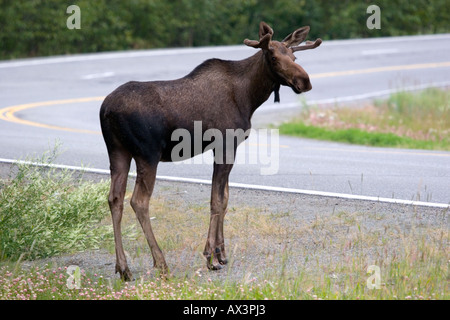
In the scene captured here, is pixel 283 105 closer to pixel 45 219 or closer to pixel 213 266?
pixel 45 219

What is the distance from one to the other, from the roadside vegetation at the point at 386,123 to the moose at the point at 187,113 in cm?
809

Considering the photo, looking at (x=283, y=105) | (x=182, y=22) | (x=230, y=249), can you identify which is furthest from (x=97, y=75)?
(x=230, y=249)

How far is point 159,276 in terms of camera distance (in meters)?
6.63

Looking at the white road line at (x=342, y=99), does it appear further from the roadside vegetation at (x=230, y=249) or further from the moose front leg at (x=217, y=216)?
the moose front leg at (x=217, y=216)

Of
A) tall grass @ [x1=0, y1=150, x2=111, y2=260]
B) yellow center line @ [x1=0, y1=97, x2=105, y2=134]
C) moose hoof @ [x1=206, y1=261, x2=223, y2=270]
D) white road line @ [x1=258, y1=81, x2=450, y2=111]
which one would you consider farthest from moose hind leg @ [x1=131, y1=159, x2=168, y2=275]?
white road line @ [x1=258, y1=81, x2=450, y2=111]

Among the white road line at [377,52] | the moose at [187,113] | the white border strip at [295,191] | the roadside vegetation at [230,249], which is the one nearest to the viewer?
the roadside vegetation at [230,249]

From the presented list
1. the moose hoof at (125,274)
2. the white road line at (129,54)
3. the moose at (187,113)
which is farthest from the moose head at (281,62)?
the white road line at (129,54)

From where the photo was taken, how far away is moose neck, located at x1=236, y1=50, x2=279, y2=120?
6852mm

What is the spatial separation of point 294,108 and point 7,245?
37.7ft

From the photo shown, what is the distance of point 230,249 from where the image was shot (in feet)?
24.8

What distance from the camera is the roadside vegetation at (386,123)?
14.8 meters

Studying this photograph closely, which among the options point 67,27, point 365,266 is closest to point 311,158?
point 365,266

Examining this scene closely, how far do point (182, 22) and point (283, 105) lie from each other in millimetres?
9849
